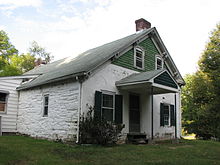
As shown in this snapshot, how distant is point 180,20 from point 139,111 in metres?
5.43

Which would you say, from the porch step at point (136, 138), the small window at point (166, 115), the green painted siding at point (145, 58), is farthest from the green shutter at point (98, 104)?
the small window at point (166, 115)

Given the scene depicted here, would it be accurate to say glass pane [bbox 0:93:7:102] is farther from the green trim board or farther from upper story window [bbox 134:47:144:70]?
upper story window [bbox 134:47:144:70]

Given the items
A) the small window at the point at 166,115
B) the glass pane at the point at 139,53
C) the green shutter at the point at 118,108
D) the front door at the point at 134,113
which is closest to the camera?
the green shutter at the point at 118,108

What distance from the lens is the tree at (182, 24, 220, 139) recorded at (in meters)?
22.3

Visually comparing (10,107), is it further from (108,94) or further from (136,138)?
(136,138)

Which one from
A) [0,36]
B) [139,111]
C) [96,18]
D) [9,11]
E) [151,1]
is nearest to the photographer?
[151,1]

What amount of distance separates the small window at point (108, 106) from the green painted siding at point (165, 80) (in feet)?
7.90

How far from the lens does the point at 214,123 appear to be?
2241cm

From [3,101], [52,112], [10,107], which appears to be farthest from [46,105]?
[3,101]

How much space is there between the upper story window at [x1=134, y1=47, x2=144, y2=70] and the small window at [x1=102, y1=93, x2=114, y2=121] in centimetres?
315

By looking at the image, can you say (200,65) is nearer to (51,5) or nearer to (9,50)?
(51,5)

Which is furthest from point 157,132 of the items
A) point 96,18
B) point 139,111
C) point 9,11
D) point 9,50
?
point 9,50

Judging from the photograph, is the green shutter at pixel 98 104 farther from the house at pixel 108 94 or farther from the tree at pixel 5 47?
the tree at pixel 5 47

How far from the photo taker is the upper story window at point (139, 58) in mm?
14353
